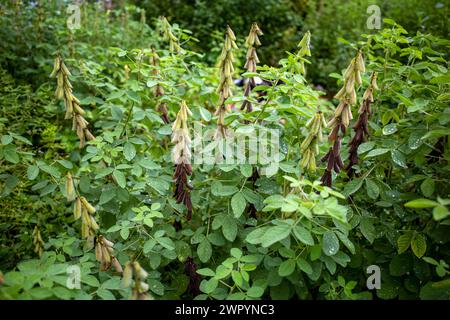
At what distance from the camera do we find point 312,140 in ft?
6.12

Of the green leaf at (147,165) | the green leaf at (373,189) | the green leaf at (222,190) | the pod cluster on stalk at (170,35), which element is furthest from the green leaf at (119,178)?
the green leaf at (373,189)

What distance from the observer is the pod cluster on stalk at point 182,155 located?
1920 millimetres

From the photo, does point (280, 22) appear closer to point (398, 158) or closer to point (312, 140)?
point (398, 158)

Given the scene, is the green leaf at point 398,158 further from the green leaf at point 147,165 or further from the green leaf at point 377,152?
the green leaf at point 147,165

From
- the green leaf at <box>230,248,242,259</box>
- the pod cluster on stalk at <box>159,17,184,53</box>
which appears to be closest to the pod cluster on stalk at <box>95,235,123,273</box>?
the green leaf at <box>230,248,242,259</box>

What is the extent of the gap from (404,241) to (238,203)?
2.72 ft

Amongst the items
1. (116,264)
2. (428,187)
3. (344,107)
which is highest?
(344,107)

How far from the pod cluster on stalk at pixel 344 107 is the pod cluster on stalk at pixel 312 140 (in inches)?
5.3

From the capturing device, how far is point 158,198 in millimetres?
2262

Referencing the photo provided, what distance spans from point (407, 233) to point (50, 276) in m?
1.63

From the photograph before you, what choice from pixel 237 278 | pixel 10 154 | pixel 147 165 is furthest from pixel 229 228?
pixel 10 154

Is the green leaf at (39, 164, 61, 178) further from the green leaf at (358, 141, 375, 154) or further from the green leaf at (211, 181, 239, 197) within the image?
the green leaf at (358, 141, 375, 154)

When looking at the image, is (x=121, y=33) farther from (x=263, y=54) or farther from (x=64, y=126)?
(x=263, y=54)

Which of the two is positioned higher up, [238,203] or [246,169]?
[246,169]
